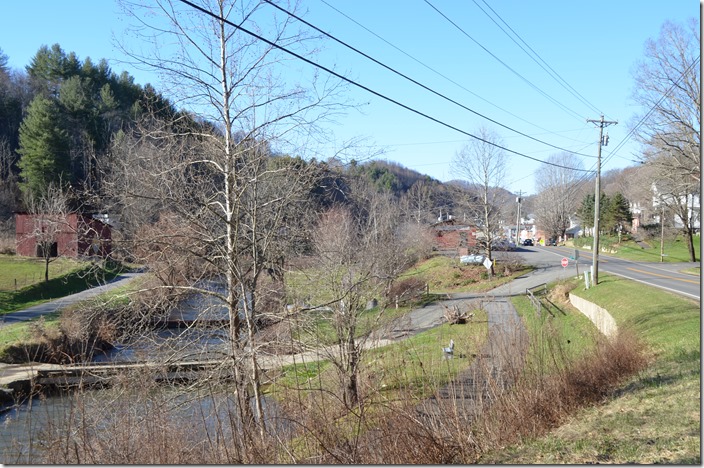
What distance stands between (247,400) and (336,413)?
1.29 m

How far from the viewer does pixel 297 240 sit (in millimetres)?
10180

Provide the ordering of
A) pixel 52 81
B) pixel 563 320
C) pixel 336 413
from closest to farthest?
pixel 336 413 < pixel 563 320 < pixel 52 81

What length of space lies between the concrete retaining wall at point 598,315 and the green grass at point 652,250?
2401cm

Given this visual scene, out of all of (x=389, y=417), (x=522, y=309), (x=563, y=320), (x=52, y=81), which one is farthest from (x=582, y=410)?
(x=52, y=81)

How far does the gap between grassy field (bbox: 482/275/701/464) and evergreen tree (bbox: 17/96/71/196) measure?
39.8m

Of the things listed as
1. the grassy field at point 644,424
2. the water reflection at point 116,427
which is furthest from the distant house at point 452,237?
the water reflection at point 116,427

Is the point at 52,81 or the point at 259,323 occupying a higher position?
the point at 52,81

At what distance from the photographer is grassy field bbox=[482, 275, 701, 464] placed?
6.37m

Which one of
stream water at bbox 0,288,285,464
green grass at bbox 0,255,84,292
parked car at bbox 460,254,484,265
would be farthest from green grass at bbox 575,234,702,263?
stream water at bbox 0,288,285,464

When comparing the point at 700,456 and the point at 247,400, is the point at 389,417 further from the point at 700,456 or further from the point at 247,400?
the point at 700,456

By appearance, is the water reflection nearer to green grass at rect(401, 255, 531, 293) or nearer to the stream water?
the stream water

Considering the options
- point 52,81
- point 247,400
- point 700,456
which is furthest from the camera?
point 52,81

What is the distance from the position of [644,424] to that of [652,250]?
189 feet


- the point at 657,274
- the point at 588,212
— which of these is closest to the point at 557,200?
the point at 588,212
